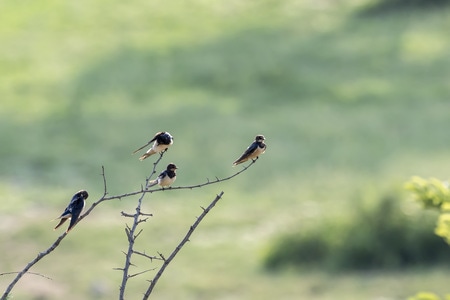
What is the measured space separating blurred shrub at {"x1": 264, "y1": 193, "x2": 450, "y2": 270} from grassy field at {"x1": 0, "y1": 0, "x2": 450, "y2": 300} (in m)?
0.35

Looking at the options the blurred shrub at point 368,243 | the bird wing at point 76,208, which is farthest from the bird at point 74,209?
the blurred shrub at point 368,243

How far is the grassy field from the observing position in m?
16.1

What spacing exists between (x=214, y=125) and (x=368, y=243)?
7909 millimetres

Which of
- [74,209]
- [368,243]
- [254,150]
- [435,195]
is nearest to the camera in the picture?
[74,209]

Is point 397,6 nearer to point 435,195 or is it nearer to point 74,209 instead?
point 435,195

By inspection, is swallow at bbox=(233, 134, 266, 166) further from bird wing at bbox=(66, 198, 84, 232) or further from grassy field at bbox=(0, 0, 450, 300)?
grassy field at bbox=(0, 0, 450, 300)

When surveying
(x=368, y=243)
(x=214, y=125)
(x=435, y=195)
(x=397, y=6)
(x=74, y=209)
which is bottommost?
(x=74, y=209)

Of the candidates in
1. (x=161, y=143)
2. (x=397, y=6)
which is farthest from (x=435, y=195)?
(x=397, y=6)

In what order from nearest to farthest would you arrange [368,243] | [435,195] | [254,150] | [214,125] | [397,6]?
[254,150]
[435,195]
[368,243]
[214,125]
[397,6]

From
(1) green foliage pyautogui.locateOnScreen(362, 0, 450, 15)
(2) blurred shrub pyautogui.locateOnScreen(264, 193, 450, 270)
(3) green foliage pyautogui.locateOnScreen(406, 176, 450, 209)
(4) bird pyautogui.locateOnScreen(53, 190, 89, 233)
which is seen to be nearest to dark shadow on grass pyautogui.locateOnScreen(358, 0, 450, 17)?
(1) green foliage pyautogui.locateOnScreen(362, 0, 450, 15)

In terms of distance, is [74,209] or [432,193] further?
[432,193]

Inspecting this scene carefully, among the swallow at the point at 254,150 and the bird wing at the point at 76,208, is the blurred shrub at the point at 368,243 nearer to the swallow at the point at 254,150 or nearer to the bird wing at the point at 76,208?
the swallow at the point at 254,150

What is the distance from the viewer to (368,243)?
16.2 meters

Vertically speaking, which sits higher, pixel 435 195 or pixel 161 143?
pixel 435 195
